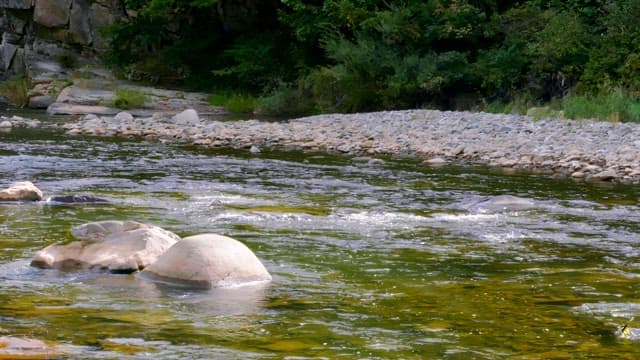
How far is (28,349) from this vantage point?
4953 mm

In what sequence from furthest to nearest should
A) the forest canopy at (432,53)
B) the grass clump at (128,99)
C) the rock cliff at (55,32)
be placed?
1. the rock cliff at (55,32)
2. the grass clump at (128,99)
3. the forest canopy at (432,53)

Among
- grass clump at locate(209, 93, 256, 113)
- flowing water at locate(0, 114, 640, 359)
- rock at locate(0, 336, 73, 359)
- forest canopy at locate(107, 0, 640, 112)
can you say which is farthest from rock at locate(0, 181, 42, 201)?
grass clump at locate(209, 93, 256, 113)

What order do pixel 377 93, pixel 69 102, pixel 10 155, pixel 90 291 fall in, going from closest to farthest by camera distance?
pixel 90 291 → pixel 10 155 → pixel 377 93 → pixel 69 102

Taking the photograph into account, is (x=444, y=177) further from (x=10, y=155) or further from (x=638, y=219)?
(x=10, y=155)

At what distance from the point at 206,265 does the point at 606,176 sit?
28.6ft

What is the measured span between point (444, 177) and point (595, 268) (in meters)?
6.85

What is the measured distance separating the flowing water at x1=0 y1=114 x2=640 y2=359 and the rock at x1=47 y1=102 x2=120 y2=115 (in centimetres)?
1418

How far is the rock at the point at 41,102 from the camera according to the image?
1216 inches

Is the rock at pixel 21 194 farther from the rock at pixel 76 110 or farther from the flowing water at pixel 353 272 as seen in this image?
the rock at pixel 76 110

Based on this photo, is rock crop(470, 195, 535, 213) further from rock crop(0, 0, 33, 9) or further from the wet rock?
rock crop(0, 0, 33, 9)

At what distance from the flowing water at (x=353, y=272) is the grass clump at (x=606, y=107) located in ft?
20.1

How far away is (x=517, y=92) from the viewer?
2516 cm

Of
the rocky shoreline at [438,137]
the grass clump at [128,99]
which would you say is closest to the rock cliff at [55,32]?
the grass clump at [128,99]

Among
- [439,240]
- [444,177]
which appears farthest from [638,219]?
[444,177]
